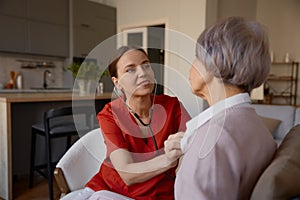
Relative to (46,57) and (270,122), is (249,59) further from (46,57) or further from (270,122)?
(46,57)

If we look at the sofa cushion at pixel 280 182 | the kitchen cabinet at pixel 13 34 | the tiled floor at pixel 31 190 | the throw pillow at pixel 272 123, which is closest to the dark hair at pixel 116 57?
the sofa cushion at pixel 280 182

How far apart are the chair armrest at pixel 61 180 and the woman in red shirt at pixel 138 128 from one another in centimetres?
28

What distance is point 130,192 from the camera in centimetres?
89

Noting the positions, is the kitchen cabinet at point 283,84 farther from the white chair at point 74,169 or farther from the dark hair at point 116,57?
the dark hair at point 116,57

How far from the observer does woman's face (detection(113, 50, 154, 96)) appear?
64 centimetres

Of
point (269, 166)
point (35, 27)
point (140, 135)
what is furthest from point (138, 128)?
point (35, 27)

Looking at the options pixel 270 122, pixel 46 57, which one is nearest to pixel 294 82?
pixel 270 122

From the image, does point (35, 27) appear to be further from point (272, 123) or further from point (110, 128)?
point (110, 128)

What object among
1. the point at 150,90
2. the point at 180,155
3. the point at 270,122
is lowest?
the point at 270,122

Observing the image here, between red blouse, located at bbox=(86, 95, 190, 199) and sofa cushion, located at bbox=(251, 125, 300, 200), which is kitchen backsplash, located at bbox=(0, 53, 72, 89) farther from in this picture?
sofa cushion, located at bbox=(251, 125, 300, 200)

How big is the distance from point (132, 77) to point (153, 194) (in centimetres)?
44

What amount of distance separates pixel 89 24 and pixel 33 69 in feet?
3.99

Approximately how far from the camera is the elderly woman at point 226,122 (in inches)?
21.8

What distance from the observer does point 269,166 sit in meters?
0.59
